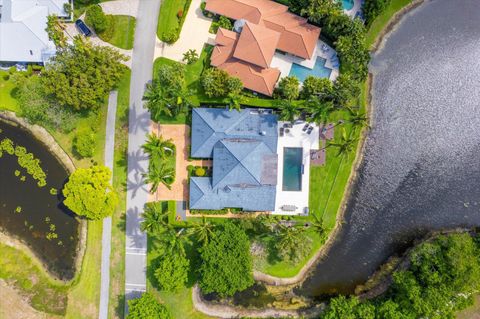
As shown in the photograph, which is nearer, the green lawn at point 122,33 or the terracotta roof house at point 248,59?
the terracotta roof house at point 248,59

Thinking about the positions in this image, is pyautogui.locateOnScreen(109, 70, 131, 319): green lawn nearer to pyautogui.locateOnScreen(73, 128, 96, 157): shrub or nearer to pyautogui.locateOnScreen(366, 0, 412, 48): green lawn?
pyautogui.locateOnScreen(73, 128, 96, 157): shrub

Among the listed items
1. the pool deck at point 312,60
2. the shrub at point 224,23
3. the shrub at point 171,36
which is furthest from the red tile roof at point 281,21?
the shrub at point 171,36

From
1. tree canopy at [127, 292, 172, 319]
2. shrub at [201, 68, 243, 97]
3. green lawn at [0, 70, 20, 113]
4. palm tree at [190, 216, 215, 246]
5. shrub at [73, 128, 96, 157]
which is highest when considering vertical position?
shrub at [201, 68, 243, 97]

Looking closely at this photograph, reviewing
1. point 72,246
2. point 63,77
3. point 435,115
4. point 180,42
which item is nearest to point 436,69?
point 435,115

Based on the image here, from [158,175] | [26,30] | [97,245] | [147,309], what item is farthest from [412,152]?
[26,30]

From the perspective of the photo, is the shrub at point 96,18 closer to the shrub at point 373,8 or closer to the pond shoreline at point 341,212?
the shrub at point 373,8

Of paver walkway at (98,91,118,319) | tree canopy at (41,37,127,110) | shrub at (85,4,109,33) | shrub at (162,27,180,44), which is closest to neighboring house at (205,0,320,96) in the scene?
shrub at (162,27,180,44)

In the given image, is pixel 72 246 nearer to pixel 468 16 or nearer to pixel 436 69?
pixel 436 69

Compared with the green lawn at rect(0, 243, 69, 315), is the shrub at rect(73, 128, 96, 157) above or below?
above
